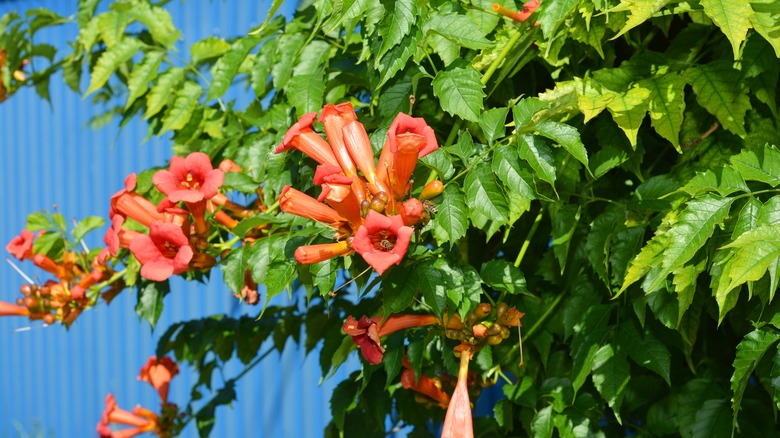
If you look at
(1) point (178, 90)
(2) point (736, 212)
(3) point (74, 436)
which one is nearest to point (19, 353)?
(3) point (74, 436)

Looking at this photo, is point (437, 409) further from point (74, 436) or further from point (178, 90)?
point (74, 436)

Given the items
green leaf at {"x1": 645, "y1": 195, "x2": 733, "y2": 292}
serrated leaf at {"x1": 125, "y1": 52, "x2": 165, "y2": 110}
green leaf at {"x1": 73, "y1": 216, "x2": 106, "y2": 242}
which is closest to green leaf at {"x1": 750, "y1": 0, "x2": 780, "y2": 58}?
green leaf at {"x1": 645, "y1": 195, "x2": 733, "y2": 292}

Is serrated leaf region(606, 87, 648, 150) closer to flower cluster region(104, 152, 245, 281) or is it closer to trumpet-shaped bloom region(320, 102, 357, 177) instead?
trumpet-shaped bloom region(320, 102, 357, 177)

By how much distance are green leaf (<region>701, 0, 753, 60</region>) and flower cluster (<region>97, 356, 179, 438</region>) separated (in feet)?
7.77

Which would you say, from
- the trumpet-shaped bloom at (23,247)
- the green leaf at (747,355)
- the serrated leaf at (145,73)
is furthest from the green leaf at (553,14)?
the trumpet-shaped bloom at (23,247)

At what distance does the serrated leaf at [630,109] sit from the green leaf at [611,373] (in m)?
0.45

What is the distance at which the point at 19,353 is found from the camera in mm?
5750

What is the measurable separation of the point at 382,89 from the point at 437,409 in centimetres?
107

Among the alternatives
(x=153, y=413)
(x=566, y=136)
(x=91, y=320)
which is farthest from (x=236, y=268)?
(x=91, y=320)

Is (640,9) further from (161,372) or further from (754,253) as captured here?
(161,372)

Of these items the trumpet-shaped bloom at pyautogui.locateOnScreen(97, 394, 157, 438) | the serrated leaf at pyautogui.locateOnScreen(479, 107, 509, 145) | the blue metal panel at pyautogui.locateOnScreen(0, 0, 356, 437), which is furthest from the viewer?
the blue metal panel at pyautogui.locateOnScreen(0, 0, 356, 437)

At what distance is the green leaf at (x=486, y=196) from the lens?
1.67 meters

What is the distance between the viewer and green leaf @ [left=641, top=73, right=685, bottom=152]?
178cm

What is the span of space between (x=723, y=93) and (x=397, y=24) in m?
0.66
